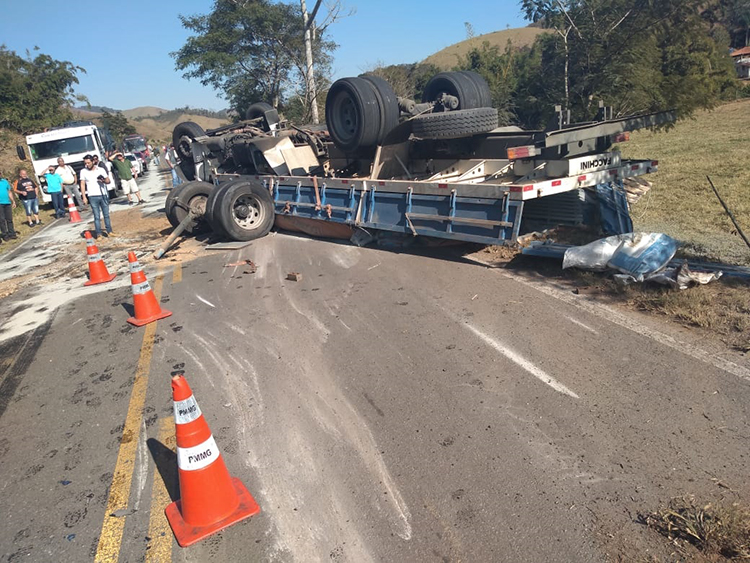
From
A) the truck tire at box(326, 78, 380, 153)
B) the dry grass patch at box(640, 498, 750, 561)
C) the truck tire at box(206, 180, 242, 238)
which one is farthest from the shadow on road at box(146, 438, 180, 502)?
the truck tire at box(206, 180, 242, 238)

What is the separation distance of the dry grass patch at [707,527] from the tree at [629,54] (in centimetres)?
1564

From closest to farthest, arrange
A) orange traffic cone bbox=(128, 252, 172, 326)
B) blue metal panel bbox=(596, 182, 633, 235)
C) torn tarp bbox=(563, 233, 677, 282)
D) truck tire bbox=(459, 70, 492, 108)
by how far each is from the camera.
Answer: torn tarp bbox=(563, 233, 677, 282), orange traffic cone bbox=(128, 252, 172, 326), blue metal panel bbox=(596, 182, 633, 235), truck tire bbox=(459, 70, 492, 108)

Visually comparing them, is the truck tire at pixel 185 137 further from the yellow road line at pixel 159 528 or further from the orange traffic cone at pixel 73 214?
the yellow road line at pixel 159 528

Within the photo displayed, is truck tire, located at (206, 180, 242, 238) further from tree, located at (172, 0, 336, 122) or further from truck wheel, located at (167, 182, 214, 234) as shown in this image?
tree, located at (172, 0, 336, 122)

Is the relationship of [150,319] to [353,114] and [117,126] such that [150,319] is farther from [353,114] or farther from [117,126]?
[117,126]

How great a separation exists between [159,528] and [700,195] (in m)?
10.5

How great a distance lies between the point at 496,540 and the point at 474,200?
16.0ft

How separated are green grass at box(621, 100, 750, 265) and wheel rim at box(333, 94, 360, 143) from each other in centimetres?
476

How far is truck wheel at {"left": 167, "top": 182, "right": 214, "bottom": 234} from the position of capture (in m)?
11.2

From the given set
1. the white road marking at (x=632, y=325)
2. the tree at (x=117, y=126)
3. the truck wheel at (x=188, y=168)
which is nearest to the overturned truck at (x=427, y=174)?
the white road marking at (x=632, y=325)

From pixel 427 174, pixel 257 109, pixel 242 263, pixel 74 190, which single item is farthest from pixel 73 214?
pixel 427 174

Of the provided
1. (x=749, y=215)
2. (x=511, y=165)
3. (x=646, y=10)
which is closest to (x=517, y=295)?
(x=511, y=165)

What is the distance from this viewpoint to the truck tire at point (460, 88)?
9.38 m

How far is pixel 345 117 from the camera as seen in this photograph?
9320 millimetres
